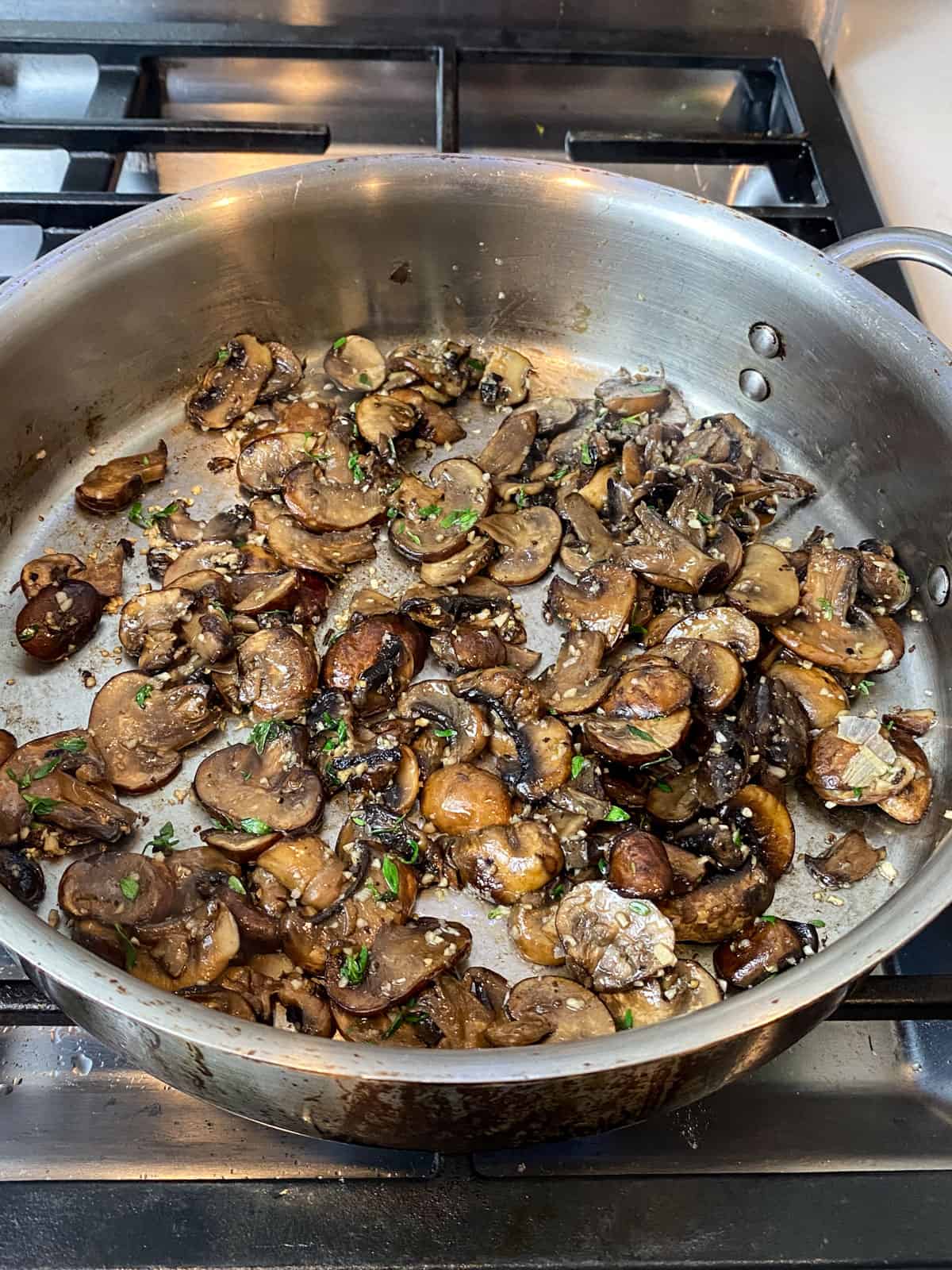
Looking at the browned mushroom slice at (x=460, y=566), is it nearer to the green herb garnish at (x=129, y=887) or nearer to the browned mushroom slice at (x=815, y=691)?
the browned mushroom slice at (x=815, y=691)

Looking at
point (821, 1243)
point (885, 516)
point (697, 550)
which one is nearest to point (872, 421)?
point (885, 516)

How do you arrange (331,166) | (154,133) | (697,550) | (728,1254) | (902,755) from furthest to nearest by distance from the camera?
(154,133) → (331,166) → (697,550) → (902,755) → (728,1254)

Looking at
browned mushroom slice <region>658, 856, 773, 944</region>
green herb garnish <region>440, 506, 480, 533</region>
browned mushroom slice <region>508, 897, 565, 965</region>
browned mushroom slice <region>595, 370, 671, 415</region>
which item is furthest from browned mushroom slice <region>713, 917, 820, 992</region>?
browned mushroom slice <region>595, 370, 671, 415</region>

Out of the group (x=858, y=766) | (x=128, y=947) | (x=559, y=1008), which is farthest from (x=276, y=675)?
(x=858, y=766)

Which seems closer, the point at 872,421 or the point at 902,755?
the point at 902,755

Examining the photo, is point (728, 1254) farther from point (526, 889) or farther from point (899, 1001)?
point (526, 889)

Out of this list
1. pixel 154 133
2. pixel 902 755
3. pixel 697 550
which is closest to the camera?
pixel 902 755

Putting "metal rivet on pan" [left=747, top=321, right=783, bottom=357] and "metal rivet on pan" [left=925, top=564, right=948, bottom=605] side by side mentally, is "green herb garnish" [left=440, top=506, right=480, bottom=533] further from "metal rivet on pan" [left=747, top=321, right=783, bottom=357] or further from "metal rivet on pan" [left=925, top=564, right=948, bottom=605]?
"metal rivet on pan" [left=925, top=564, right=948, bottom=605]
